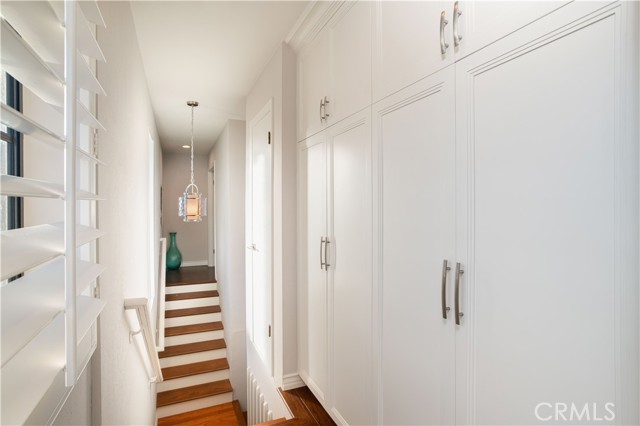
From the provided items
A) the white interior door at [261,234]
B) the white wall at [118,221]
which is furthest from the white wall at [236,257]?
the white wall at [118,221]

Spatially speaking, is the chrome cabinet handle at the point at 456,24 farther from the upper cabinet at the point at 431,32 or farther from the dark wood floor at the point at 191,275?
the dark wood floor at the point at 191,275

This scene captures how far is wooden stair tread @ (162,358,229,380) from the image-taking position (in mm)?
3746

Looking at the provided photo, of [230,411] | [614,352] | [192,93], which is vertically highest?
[192,93]

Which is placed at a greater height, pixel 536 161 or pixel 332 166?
pixel 332 166

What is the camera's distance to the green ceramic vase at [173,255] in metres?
5.89

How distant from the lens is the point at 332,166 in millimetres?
1637

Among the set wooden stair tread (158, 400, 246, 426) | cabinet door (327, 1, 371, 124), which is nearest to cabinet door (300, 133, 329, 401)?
cabinet door (327, 1, 371, 124)

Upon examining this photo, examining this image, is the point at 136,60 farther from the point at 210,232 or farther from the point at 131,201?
the point at 210,232

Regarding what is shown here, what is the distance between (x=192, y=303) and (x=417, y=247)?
4.45 meters

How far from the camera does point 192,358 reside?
13.2ft

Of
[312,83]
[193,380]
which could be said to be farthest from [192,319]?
[312,83]

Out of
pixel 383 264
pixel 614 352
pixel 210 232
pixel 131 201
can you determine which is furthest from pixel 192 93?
pixel 210 232

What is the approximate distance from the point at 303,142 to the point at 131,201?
111 cm

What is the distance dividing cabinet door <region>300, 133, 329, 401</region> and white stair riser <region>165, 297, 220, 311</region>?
3.21 metres
